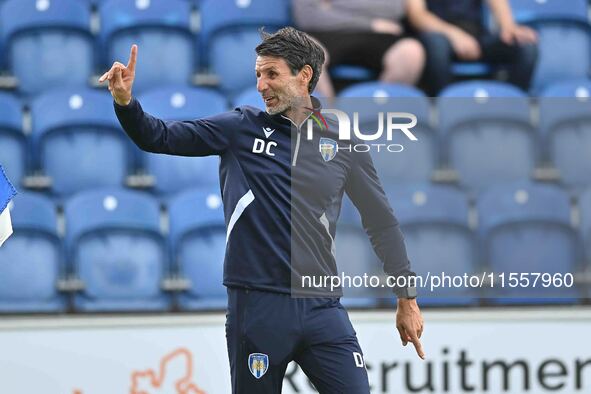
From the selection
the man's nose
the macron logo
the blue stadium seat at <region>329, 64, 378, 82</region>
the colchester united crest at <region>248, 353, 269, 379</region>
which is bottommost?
the colchester united crest at <region>248, 353, 269, 379</region>

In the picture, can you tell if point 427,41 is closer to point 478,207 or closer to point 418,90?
point 418,90

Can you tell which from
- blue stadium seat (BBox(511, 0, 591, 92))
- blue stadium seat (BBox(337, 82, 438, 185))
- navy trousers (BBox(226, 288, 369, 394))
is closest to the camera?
navy trousers (BBox(226, 288, 369, 394))

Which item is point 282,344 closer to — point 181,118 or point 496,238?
point 496,238

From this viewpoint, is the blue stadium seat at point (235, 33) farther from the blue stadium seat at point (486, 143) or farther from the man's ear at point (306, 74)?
the man's ear at point (306, 74)

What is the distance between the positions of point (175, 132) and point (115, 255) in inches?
90.3

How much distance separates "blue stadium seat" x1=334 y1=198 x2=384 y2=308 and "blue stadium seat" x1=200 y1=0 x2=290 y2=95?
1.86m

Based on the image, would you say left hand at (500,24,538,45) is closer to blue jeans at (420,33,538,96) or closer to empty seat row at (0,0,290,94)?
blue jeans at (420,33,538,96)

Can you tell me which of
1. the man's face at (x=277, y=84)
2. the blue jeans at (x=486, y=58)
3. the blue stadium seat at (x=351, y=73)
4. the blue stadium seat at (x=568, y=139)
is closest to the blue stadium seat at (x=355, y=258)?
the man's face at (x=277, y=84)

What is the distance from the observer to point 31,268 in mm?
5961

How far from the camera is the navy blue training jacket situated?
386cm

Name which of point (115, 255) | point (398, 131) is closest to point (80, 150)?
point (115, 255)

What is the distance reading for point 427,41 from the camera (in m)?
7.31

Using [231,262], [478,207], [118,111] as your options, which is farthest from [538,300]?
[118,111]

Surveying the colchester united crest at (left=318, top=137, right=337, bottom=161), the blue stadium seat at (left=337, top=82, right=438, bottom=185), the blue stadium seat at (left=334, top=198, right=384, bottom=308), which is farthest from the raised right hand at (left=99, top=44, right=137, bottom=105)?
the blue stadium seat at (left=334, top=198, right=384, bottom=308)
